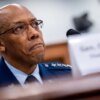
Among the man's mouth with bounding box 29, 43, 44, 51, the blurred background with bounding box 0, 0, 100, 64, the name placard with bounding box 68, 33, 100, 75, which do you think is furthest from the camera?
the blurred background with bounding box 0, 0, 100, 64

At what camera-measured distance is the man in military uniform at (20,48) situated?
74cm

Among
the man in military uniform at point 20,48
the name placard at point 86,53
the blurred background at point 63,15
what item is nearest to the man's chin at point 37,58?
the man in military uniform at point 20,48

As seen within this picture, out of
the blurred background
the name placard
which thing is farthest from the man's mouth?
the blurred background

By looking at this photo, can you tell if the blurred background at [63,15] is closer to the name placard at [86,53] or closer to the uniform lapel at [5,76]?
the uniform lapel at [5,76]

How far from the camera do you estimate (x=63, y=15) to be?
2.85m

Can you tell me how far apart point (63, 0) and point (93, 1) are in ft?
0.90

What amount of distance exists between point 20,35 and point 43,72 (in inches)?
4.5

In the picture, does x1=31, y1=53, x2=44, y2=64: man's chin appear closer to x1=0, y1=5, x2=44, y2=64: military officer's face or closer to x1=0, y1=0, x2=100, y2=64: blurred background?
x1=0, y1=5, x2=44, y2=64: military officer's face

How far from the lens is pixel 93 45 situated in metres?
0.54

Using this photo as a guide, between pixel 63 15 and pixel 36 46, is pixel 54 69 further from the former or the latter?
pixel 63 15

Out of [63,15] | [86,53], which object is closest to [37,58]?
[86,53]

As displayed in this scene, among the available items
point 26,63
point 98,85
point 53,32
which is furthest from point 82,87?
point 53,32

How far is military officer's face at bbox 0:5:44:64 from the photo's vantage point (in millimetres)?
742

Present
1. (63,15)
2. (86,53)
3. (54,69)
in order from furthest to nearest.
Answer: (63,15)
(54,69)
(86,53)
